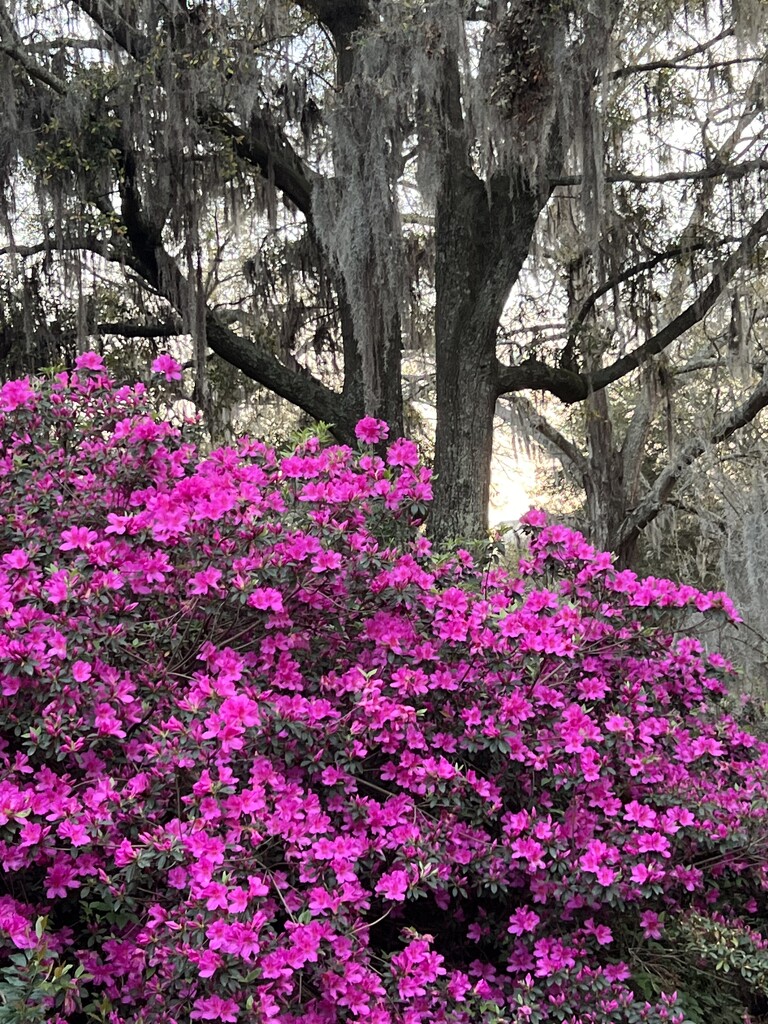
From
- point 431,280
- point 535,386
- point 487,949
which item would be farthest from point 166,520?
point 431,280

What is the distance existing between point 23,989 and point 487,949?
1.20 metres

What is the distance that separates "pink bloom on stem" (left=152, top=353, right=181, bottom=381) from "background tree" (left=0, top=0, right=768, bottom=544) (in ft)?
10.4

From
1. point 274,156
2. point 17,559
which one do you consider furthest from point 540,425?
point 17,559

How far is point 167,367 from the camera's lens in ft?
8.75

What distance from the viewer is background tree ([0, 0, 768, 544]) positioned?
535cm

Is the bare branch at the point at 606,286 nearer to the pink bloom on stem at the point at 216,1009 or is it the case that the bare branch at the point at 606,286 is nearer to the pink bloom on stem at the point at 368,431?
the pink bloom on stem at the point at 368,431

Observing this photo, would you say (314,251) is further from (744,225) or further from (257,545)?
(257,545)

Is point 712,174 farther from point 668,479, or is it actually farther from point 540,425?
point 540,425

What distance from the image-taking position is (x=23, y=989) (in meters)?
1.57

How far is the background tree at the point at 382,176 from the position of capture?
17.6 feet

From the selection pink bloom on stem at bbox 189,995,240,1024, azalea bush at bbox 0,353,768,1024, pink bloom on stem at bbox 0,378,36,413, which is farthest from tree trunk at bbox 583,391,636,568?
pink bloom on stem at bbox 189,995,240,1024

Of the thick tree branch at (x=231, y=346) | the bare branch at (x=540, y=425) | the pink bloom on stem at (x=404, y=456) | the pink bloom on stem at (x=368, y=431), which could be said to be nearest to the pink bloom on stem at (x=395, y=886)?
the pink bloom on stem at (x=404, y=456)

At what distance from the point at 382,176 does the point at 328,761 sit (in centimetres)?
429

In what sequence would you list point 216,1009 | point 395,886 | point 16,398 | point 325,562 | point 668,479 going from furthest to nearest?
point 668,479 → point 16,398 → point 325,562 → point 395,886 → point 216,1009
